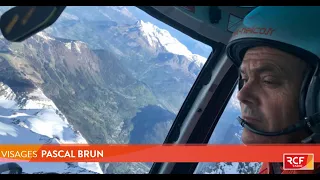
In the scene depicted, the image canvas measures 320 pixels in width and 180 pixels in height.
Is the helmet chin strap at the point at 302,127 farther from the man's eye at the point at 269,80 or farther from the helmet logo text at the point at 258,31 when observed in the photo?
the helmet logo text at the point at 258,31

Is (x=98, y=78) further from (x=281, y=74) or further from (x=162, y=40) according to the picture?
(x=281, y=74)

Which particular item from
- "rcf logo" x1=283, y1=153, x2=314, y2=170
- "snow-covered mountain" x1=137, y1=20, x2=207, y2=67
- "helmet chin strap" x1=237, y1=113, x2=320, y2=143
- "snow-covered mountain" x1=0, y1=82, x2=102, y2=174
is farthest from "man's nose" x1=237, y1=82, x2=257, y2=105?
"snow-covered mountain" x1=0, y1=82, x2=102, y2=174

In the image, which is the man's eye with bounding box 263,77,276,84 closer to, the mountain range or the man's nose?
the man's nose

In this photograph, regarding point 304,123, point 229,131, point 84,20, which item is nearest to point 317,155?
point 304,123

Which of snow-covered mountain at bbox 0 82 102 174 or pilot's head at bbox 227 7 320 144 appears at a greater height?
pilot's head at bbox 227 7 320 144

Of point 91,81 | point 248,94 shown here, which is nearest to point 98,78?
point 91,81
